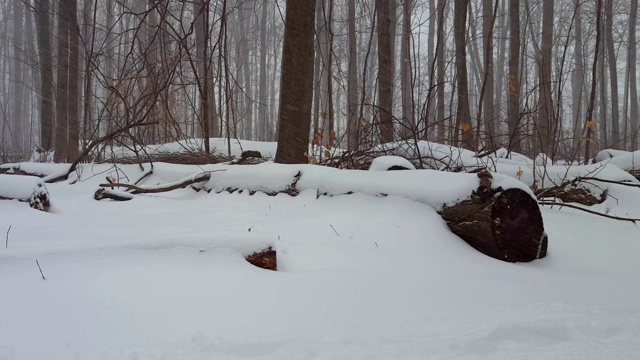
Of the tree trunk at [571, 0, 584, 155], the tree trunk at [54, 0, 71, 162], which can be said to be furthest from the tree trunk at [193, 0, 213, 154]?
the tree trunk at [54, 0, 71, 162]

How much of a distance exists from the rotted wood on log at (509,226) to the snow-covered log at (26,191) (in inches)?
115

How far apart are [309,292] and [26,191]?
2.64 metres

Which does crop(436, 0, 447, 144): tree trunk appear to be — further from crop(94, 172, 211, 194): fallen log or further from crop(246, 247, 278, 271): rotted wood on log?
crop(246, 247, 278, 271): rotted wood on log

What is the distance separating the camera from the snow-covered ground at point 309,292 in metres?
1.16

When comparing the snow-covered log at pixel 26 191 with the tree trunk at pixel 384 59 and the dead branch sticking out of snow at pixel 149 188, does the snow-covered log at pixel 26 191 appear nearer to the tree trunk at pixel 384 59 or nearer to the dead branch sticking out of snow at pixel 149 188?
the dead branch sticking out of snow at pixel 149 188

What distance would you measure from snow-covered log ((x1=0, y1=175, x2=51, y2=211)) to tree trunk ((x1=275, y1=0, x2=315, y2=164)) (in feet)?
6.47

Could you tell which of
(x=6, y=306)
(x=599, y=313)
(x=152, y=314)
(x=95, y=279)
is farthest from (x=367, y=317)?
(x=6, y=306)

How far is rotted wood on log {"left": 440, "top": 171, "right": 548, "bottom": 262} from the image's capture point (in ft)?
6.98

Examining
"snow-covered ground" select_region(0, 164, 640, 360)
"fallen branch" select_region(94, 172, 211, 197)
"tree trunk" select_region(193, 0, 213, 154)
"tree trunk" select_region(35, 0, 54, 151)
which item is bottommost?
"snow-covered ground" select_region(0, 164, 640, 360)

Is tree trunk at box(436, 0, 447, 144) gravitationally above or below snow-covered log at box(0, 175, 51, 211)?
above

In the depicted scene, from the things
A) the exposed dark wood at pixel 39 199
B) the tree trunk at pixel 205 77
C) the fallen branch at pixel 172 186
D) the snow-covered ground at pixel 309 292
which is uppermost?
the tree trunk at pixel 205 77

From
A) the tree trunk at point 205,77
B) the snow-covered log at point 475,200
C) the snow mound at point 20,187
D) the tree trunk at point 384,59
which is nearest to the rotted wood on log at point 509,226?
the snow-covered log at point 475,200

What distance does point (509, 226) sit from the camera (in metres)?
2.13

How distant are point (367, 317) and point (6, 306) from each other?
1.16 meters
